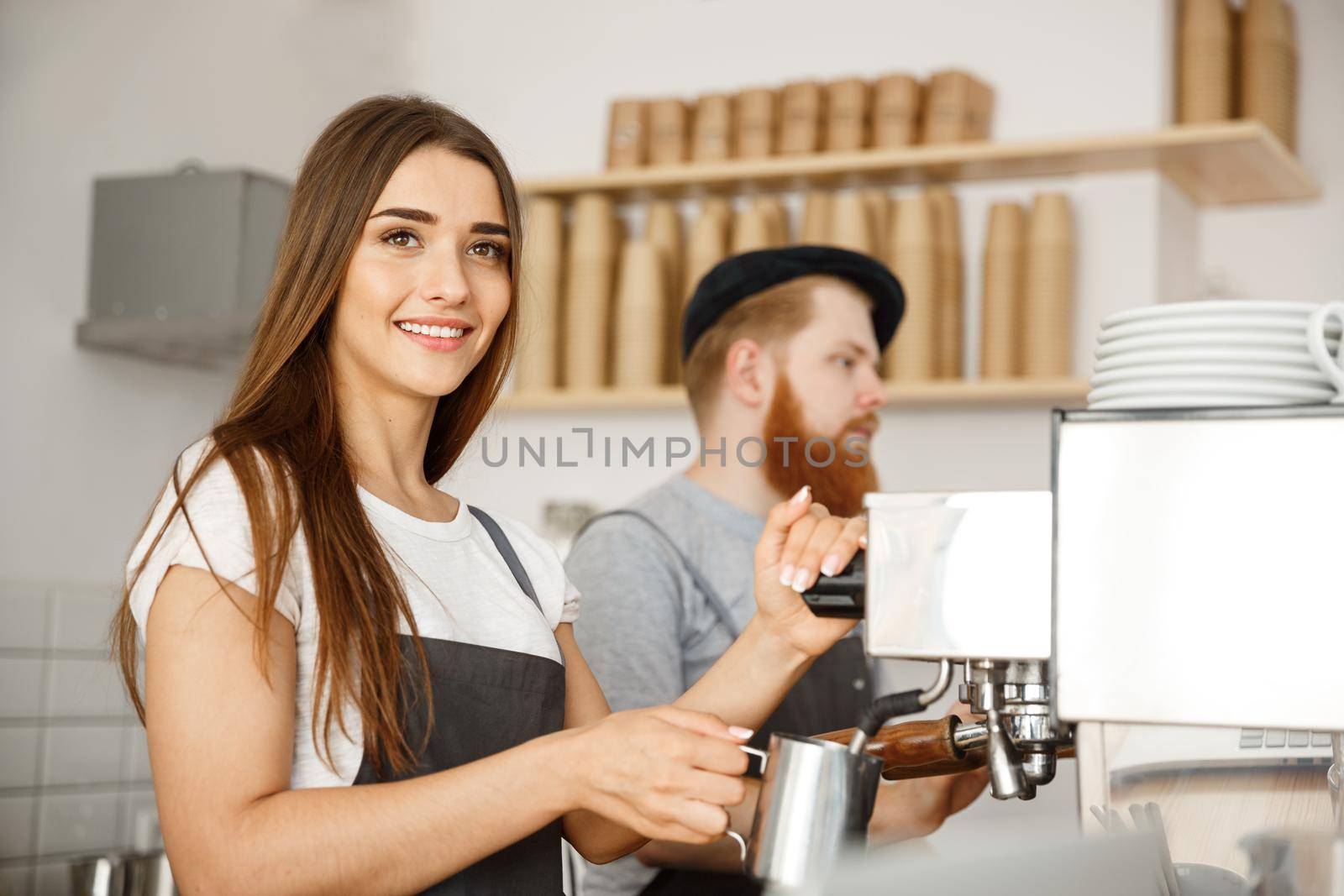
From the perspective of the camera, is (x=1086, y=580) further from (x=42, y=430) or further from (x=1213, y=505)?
(x=42, y=430)

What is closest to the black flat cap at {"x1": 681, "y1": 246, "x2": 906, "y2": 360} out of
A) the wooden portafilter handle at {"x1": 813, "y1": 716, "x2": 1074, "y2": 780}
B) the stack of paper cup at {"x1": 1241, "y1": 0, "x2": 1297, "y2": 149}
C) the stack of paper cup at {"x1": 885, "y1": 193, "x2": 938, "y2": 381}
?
the stack of paper cup at {"x1": 885, "y1": 193, "x2": 938, "y2": 381}

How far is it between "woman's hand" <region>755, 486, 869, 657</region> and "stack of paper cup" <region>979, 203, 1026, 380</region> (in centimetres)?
134

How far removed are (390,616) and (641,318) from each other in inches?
64.8

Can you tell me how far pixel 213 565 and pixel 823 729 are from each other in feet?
A: 3.47

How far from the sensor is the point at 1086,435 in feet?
2.36

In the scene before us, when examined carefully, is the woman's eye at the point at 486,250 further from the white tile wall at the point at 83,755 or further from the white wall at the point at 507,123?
the white tile wall at the point at 83,755

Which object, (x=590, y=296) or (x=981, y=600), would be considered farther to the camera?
(x=590, y=296)

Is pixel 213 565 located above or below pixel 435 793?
above

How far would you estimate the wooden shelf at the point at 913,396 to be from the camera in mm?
2359

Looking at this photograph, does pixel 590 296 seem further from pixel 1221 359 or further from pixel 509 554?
pixel 1221 359

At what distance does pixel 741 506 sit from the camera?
1.91 meters

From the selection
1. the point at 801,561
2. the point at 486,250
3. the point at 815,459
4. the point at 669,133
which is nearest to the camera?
the point at 801,561

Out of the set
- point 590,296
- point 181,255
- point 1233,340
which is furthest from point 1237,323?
point 181,255

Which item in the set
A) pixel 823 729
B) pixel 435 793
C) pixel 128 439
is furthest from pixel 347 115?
pixel 128 439
